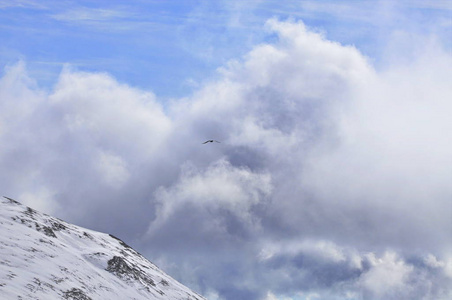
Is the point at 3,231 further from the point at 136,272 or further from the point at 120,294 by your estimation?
the point at 136,272

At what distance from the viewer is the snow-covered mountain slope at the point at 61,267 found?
100062mm

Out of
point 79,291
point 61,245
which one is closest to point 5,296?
point 79,291

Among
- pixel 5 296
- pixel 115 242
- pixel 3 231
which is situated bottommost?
pixel 5 296

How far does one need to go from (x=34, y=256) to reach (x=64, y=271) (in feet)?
22.2

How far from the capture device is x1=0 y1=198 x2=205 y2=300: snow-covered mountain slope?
328 ft

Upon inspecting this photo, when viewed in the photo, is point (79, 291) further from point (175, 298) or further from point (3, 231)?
point (175, 298)

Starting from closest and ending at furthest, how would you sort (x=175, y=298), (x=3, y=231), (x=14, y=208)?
(x=3, y=231)
(x=14, y=208)
(x=175, y=298)

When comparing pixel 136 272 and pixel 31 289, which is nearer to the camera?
pixel 31 289

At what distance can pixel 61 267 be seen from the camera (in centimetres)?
11606

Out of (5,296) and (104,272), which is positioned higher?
(104,272)

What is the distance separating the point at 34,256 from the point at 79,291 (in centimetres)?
1223

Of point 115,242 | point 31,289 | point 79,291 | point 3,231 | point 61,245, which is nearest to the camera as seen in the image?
point 31,289

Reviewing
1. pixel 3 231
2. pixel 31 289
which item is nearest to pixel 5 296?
pixel 31 289

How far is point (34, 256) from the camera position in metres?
113
